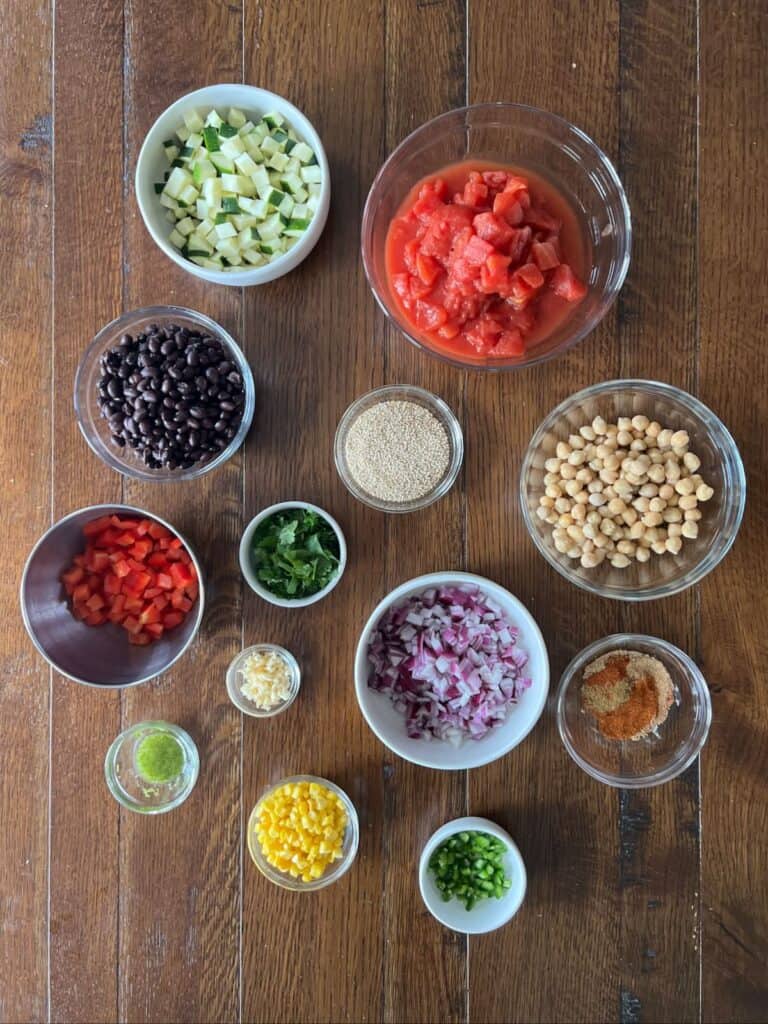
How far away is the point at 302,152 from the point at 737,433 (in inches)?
41.5

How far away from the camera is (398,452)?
5.07 ft

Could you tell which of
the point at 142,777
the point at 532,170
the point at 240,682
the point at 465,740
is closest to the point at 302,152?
the point at 532,170

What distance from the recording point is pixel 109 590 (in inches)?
63.1

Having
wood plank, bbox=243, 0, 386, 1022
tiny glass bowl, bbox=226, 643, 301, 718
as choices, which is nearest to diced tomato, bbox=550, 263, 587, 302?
wood plank, bbox=243, 0, 386, 1022

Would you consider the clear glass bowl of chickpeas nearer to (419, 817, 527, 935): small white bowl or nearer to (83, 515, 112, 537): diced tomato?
(419, 817, 527, 935): small white bowl

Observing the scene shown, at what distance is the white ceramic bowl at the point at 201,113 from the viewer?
4.92 feet

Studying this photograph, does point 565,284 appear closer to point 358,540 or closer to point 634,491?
point 634,491

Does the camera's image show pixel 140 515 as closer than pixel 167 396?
No

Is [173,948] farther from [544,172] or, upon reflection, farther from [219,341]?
[544,172]

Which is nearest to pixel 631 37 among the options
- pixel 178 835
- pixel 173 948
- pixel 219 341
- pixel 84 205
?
pixel 219 341

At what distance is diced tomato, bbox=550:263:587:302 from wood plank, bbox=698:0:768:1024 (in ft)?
1.06

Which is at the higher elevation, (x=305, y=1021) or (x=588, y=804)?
(x=588, y=804)

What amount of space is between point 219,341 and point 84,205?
0.46 meters

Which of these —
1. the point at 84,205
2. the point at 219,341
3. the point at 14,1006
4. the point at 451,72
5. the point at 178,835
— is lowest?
the point at 14,1006
